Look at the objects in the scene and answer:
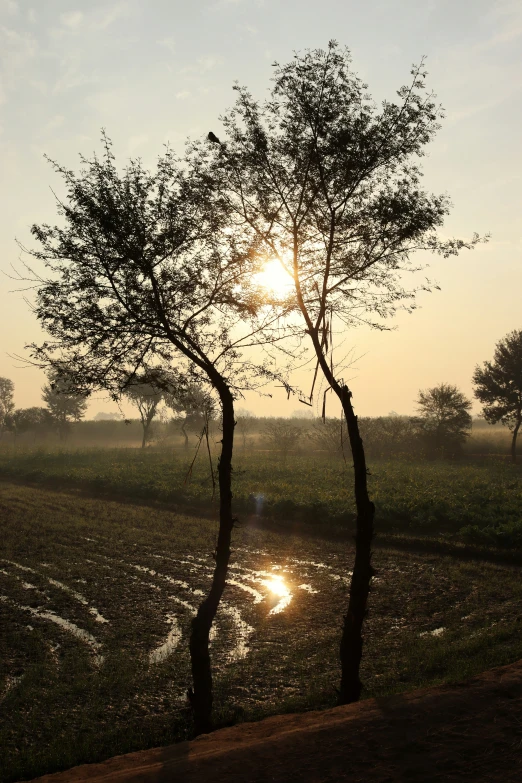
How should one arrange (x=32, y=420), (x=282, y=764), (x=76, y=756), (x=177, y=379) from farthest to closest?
(x=32, y=420) → (x=177, y=379) → (x=76, y=756) → (x=282, y=764)

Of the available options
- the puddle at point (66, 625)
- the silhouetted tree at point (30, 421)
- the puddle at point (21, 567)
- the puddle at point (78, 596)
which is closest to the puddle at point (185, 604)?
the puddle at point (78, 596)

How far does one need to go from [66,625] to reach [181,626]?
9.76ft

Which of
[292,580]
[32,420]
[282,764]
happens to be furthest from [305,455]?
[282,764]

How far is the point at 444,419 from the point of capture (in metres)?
64.8

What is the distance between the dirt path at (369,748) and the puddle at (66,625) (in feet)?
17.4

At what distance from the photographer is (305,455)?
69.1 m

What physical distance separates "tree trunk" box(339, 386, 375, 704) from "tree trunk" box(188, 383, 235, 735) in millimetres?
2377

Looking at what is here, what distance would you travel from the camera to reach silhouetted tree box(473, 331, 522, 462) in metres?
59.5

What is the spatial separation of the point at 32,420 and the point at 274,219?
321ft

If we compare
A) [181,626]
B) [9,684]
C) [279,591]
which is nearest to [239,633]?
[181,626]

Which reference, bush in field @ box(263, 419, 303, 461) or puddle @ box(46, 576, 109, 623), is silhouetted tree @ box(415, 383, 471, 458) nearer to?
bush in field @ box(263, 419, 303, 461)

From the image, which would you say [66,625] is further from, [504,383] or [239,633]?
[504,383]

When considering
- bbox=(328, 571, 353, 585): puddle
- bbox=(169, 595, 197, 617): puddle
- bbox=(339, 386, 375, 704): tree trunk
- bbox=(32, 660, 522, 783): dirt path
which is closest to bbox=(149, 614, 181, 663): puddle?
bbox=(169, 595, 197, 617): puddle

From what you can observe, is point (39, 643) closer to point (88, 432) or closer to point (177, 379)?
point (177, 379)
